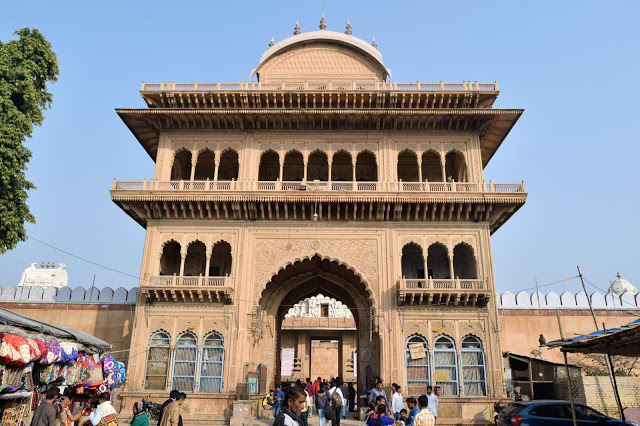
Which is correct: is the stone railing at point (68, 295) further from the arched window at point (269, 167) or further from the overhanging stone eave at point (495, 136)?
the overhanging stone eave at point (495, 136)

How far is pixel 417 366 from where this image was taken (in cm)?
1728

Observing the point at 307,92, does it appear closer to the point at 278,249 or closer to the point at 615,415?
the point at 278,249

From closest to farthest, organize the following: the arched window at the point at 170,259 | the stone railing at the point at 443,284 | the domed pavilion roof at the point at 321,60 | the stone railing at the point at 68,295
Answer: the stone railing at the point at 443,284, the arched window at the point at 170,259, the stone railing at the point at 68,295, the domed pavilion roof at the point at 321,60

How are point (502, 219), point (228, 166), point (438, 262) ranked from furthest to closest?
point (228, 166) → point (438, 262) → point (502, 219)

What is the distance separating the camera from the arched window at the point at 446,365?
672 inches

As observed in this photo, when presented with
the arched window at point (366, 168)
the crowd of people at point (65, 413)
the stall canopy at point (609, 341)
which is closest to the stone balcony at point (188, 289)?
the arched window at point (366, 168)

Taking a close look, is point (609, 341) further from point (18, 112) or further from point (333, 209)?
point (18, 112)

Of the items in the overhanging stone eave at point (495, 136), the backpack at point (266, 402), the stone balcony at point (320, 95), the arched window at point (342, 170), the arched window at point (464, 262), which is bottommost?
the backpack at point (266, 402)

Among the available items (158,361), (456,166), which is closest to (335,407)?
(158,361)

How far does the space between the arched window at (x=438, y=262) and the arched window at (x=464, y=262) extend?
1.72ft

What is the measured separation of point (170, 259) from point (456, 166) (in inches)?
544

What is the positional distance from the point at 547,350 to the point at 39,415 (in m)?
19.8

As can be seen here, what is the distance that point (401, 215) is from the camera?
1900 centimetres

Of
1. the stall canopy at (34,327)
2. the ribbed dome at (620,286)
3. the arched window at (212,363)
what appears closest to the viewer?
the stall canopy at (34,327)
